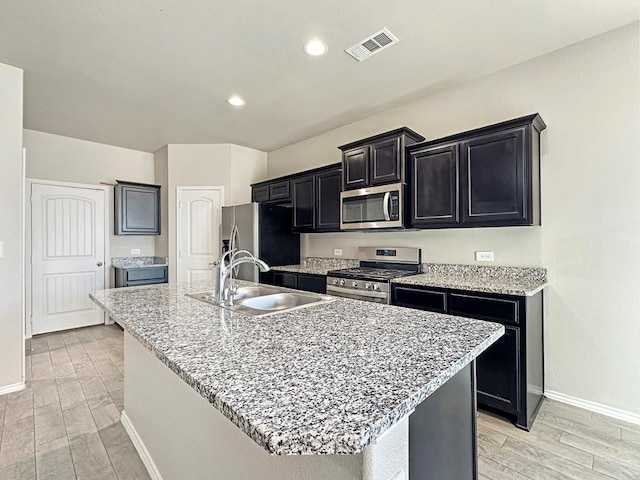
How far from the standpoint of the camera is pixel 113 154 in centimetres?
494

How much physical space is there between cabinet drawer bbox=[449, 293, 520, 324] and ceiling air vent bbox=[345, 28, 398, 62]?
6.35 feet

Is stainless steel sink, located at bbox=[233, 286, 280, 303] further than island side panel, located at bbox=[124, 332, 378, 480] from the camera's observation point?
Yes

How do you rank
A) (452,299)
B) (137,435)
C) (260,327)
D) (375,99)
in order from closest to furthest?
(260,327) < (137,435) < (452,299) < (375,99)

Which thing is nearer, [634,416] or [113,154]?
[634,416]

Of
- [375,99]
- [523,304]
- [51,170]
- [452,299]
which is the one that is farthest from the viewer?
[51,170]

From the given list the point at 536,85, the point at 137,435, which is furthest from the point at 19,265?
the point at 536,85

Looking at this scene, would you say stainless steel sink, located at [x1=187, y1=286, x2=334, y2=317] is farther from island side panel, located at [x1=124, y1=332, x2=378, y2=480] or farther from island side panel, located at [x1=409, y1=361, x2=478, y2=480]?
island side panel, located at [x1=409, y1=361, x2=478, y2=480]

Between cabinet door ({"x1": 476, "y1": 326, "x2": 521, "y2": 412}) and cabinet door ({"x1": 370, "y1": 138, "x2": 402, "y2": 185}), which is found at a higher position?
cabinet door ({"x1": 370, "y1": 138, "x2": 402, "y2": 185})

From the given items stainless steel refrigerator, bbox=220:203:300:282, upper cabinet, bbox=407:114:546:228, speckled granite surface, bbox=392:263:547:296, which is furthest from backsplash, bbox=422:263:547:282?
stainless steel refrigerator, bbox=220:203:300:282

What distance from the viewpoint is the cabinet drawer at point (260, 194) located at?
4613 mm

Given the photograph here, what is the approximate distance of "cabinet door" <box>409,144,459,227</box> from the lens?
8.84 feet

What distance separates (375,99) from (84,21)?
8.04ft

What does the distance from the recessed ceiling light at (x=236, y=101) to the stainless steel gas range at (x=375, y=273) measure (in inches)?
80.2

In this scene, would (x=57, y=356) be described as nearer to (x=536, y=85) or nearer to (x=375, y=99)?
(x=375, y=99)
